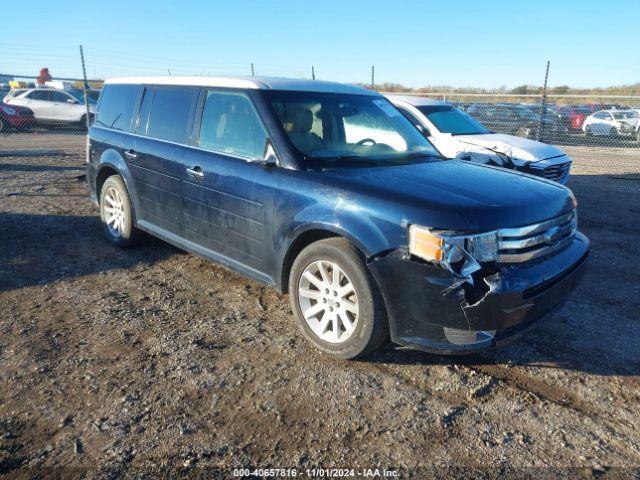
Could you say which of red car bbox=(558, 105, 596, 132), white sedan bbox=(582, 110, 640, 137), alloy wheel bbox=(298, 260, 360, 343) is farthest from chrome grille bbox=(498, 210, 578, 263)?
white sedan bbox=(582, 110, 640, 137)

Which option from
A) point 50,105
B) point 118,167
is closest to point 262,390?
point 118,167

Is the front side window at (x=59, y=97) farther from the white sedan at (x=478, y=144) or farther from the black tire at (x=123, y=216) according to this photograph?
the black tire at (x=123, y=216)

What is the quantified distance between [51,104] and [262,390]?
20326mm

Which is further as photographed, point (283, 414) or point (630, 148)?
point (630, 148)

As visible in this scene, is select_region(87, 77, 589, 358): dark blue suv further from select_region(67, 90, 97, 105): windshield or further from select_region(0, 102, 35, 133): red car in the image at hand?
select_region(67, 90, 97, 105): windshield

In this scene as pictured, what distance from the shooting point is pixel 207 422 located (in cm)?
274

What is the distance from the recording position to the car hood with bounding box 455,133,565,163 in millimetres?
8203

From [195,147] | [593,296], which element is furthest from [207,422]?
[593,296]

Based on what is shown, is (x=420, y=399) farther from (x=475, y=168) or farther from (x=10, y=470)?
(x=10, y=470)

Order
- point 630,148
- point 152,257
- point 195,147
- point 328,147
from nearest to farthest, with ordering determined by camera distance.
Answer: point 328,147 < point 195,147 < point 152,257 < point 630,148

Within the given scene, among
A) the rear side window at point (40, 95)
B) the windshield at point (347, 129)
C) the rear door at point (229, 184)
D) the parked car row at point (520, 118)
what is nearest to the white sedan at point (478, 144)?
the windshield at point (347, 129)

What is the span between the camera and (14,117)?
59.1 ft

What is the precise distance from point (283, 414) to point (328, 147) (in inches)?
78.9

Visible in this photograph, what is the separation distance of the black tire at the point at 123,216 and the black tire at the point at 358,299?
266 cm
